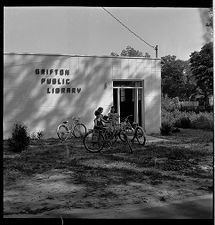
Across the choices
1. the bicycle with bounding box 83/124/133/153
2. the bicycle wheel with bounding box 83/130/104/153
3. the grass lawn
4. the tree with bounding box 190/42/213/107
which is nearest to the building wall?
the grass lawn

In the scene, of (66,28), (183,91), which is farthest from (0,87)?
(183,91)

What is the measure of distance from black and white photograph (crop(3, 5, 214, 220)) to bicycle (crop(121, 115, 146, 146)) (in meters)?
0.03

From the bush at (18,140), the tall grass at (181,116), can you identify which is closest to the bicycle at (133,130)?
the bush at (18,140)

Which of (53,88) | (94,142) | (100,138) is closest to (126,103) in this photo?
(53,88)

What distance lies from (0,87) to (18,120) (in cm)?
829

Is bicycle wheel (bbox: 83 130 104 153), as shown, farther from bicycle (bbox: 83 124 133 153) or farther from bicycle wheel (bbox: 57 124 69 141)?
bicycle wheel (bbox: 57 124 69 141)

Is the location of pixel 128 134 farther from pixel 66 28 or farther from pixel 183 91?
pixel 183 91

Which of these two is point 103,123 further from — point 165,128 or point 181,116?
point 181,116

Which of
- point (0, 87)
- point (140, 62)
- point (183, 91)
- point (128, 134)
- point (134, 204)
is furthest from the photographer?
point (183, 91)

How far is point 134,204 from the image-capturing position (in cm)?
444

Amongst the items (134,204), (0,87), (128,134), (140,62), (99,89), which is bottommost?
(134,204)

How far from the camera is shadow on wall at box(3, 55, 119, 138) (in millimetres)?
11117

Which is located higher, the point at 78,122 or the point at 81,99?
the point at 81,99

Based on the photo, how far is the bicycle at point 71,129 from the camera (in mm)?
10656
